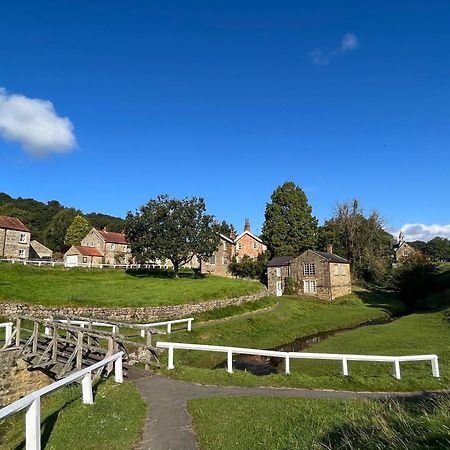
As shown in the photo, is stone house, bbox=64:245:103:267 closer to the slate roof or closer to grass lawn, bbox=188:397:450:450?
the slate roof

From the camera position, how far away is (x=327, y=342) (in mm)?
25922

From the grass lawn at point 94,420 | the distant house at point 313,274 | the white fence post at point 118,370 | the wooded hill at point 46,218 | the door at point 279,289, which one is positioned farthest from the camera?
the wooded hill at point 46,218

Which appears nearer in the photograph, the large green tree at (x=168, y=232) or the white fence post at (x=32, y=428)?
the white fence post at (x=32, y=428)

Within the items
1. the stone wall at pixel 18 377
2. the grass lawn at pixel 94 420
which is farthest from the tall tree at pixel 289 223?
the grass lawn at pixel 94 420

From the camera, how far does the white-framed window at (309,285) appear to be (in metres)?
55.6

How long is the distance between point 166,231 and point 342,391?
39.0 metres

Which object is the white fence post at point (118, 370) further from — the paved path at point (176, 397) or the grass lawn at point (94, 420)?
the paved path at point (176, 397)

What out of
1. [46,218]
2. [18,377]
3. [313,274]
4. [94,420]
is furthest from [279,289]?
[46,218]

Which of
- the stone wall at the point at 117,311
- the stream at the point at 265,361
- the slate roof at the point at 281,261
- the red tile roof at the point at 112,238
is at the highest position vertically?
the red tile roof at the point at 112,238

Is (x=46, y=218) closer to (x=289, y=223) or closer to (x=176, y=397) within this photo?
(x=289, y=223)

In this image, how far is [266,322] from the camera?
3362 centimetres

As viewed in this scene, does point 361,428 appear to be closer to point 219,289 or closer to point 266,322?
point 266,322

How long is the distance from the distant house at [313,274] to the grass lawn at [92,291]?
13.4 m

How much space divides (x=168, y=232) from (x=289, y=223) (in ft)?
92.3
